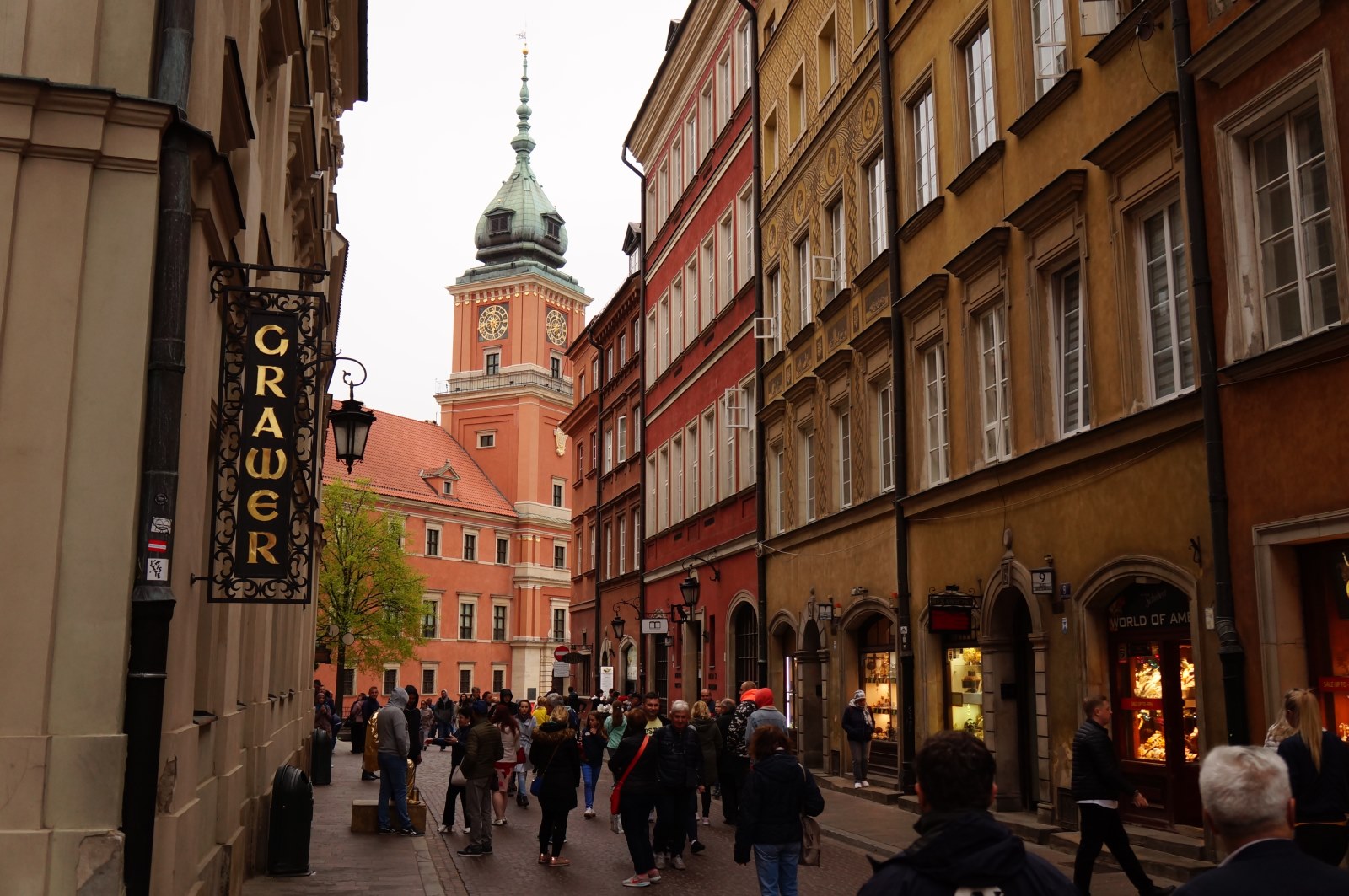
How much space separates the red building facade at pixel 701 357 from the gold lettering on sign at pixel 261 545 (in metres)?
20.8

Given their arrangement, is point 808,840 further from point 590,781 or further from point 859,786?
point 859,786

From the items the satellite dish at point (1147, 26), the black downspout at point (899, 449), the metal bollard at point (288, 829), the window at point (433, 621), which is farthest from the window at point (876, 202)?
the window at point (433, 621)

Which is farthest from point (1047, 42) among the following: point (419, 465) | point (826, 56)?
point (419, 465)

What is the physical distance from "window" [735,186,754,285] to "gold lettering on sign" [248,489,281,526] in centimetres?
2198

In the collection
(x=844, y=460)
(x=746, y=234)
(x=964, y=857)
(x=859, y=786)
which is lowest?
(x=859, y=786)

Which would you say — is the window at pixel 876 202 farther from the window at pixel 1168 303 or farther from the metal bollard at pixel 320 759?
the metal bollard at pixel 320 759

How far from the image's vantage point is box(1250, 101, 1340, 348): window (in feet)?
36.3

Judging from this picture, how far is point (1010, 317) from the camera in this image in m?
16.7

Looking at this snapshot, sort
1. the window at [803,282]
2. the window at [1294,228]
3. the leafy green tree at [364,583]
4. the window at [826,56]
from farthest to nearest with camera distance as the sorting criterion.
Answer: the leafy green tree at [364,583], the window at [803,282], the window at [826,56], the window at [1294,228]

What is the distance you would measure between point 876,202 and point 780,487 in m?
7.44

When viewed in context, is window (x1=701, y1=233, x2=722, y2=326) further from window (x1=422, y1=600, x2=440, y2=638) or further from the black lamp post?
window (x1=422, y1=600, x2=440, y2=638)

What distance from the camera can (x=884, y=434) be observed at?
2164 cm

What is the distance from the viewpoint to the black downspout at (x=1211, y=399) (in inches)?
464

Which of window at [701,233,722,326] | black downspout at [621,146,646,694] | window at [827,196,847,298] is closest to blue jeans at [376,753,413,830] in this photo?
window at [827,196,847,298]
